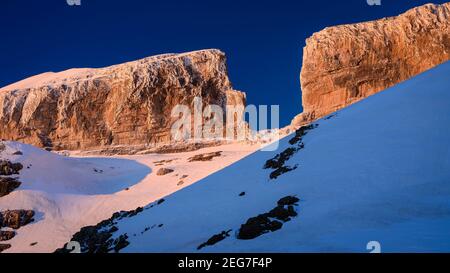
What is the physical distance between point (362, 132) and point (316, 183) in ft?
15.5

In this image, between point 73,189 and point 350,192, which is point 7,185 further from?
point 350,192

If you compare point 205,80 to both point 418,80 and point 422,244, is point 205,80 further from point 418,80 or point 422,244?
point 422,244

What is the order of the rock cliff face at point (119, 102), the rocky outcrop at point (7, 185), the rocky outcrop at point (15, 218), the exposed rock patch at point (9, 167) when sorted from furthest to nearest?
the rock cliff face at point (119, 102) → the exposed rock patch at point (9, 167) → the rocky outcrop at point (7, 185) → the rocky outcrop at point (15, 218)

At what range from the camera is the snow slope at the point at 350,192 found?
9.45 m

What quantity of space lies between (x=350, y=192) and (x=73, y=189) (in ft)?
98.7

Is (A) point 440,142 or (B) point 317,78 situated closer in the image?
(A) point 440,142

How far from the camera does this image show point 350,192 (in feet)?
40.3

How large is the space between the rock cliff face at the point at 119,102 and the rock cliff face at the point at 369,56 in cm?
1307

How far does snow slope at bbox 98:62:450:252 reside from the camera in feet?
31.0

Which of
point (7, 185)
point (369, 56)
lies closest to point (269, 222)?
point (7, 185)

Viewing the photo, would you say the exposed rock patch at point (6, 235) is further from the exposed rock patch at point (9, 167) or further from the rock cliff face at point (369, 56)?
the rock cliff face at point (369, 56)

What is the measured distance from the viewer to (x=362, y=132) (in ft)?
57.2

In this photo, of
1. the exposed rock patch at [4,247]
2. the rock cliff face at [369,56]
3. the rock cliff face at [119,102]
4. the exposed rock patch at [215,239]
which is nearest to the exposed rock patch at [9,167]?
the exposed rock patch at [4,247]
